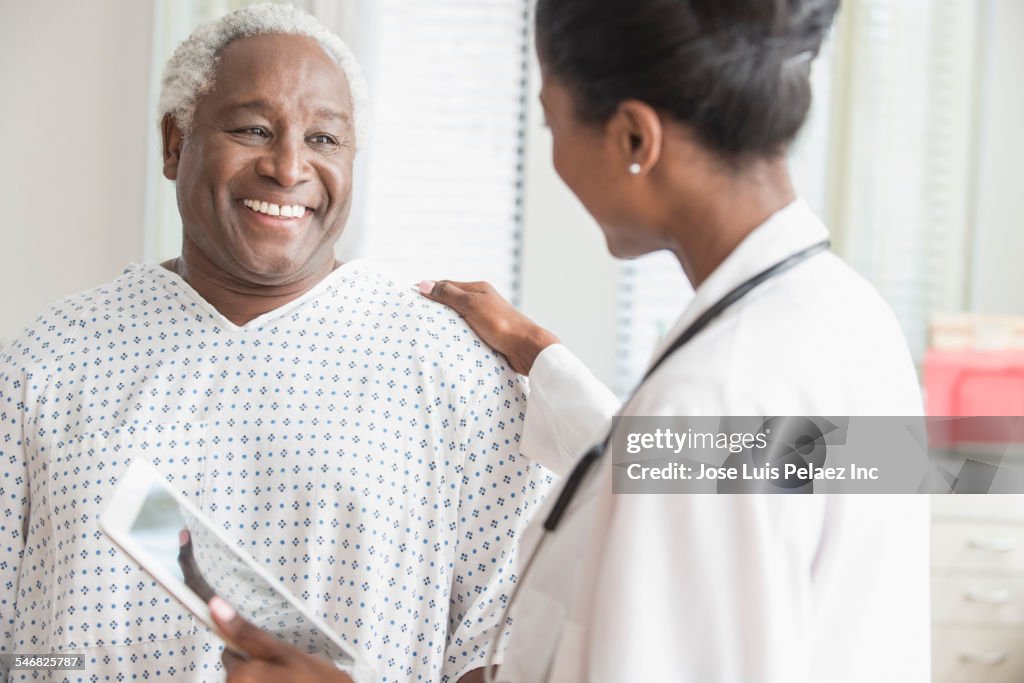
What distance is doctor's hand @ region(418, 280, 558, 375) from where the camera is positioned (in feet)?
4.74

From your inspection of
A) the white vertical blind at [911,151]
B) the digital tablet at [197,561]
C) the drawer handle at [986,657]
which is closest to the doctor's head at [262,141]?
the digital tablet at [197,561]

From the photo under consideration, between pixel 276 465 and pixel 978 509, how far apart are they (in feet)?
6.88

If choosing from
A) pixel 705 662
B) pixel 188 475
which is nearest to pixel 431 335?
pixel 188 475

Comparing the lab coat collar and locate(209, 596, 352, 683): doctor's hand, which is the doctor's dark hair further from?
locate(209, 596, 352, 683): doctor's hand

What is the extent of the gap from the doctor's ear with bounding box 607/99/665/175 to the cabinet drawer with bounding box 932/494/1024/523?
2244mm

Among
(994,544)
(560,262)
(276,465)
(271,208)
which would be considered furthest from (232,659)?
(994,544)

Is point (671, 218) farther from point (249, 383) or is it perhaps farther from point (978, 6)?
point (978, 6)

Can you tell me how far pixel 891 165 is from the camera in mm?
3104

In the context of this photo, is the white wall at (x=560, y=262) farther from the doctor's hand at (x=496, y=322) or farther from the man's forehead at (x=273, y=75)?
the man's forehead at (x=273, y=75)

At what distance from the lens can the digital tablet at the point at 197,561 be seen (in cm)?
88

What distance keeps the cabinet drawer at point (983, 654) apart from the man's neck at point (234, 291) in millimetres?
2152

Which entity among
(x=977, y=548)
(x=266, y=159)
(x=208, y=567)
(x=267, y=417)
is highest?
(x=266, y=159)

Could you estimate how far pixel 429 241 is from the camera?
9.98 ft

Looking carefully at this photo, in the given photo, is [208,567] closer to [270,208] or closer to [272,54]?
[270,208]
